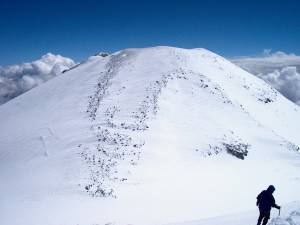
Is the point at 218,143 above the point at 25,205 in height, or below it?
above

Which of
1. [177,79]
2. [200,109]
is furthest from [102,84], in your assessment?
[200,109]

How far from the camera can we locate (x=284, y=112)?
48875 mm

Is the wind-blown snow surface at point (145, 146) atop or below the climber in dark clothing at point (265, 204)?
atop

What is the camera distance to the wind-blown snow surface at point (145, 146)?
74.5 ft

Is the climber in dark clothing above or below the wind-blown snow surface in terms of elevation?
below

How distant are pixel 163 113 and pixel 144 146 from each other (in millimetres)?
6934

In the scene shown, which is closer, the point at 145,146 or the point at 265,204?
the point at 265,204

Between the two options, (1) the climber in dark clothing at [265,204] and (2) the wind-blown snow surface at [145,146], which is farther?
(2) the wind-blown snow surface at [145,146]

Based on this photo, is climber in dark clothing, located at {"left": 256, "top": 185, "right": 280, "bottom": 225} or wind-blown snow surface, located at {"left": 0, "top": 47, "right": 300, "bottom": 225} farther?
wind-blown snow surface, located at {"left": 0, "top": 47, "right": 300, "bottom": 225}

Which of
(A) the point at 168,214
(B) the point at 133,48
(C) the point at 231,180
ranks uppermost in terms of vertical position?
(B) the point at 133,48

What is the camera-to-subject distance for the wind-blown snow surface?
2272 cm

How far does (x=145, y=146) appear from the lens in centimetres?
3073

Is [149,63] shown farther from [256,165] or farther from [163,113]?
[256,165]

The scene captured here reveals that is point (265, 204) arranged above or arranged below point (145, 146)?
below
